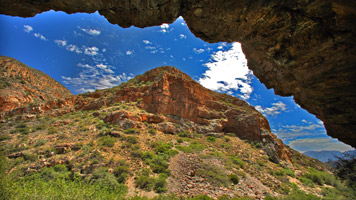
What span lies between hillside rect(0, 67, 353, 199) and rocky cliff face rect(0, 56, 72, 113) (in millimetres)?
6107

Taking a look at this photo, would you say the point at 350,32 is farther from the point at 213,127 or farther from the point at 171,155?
the point at 213,127

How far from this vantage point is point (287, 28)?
3967 mm

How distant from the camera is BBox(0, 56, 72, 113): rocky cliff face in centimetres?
2839

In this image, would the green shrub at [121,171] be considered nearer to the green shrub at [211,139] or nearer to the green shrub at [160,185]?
the green shrub at [160,185]

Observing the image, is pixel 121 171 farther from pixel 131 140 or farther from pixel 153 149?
pixel 131 140

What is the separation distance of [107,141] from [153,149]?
4.93 metres

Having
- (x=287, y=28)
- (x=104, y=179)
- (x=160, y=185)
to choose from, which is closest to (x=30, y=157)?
(x=104, y=179)

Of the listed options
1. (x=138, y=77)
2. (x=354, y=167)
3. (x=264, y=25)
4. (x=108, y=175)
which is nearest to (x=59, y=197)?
(x=108, y=175)

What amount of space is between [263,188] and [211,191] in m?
5.33

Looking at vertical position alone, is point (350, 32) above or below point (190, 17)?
below

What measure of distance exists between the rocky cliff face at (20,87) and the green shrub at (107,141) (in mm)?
24816

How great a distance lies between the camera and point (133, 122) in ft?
69.8

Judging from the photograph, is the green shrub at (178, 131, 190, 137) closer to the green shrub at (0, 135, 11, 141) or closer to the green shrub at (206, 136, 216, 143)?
the green shrub at (206, 136, 216, 143)

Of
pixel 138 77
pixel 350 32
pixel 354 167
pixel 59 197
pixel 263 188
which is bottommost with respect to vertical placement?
pixel 59 197
